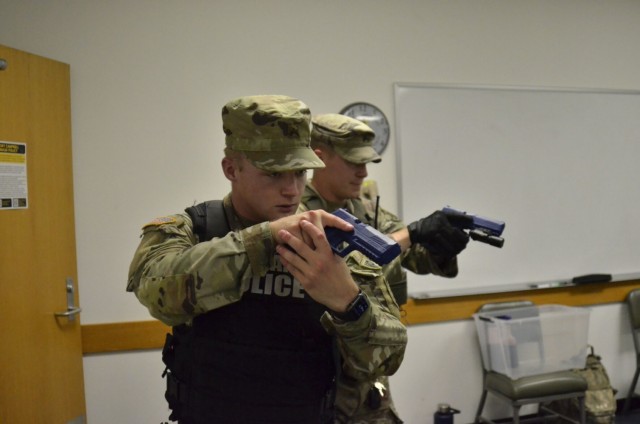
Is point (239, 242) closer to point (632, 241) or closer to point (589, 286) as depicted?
point (589, 286)

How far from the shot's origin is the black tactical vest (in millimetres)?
1111

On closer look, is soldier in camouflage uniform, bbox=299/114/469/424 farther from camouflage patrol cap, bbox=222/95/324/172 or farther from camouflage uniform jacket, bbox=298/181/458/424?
camouflage patrol cap, bbox=222/95/324/172

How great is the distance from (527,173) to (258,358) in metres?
2.77

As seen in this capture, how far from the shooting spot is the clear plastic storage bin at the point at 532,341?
2.99 metres

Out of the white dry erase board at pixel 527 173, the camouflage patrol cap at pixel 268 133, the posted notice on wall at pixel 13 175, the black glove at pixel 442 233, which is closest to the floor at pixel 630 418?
the white dry erase board at pixel 527 173

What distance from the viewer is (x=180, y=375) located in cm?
117

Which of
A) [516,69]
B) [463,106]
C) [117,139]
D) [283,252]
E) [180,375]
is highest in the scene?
[516,69]

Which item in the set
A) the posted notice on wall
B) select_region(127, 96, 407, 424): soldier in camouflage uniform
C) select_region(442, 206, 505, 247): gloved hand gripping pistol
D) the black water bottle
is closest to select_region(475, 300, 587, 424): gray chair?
the black water bottle

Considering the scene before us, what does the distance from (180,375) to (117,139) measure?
1.85 metres

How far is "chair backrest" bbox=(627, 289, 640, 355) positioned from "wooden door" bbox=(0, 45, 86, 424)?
11.2ft

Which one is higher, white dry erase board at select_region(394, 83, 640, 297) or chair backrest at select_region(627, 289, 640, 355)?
white dry erase board at select_region(394, 83, 640, 297)

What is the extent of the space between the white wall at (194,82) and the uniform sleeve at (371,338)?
1860 mm

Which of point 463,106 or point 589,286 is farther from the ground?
point 463,106

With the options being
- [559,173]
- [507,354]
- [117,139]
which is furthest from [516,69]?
[117,139]
